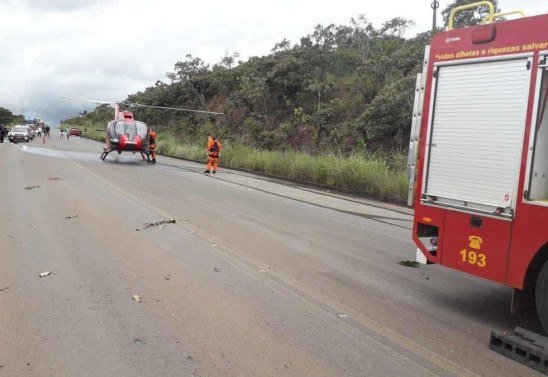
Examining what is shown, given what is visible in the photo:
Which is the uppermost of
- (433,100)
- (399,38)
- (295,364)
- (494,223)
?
(399,38)

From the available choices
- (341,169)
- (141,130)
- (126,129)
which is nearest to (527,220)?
(341,169)

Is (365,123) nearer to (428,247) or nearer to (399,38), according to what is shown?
(399,38)

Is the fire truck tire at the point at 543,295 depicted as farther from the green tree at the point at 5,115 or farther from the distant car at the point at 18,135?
the green tree at the point at 5,115

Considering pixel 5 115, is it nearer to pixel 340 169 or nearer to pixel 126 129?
pixel 126 129

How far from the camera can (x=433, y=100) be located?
5477 millimetres

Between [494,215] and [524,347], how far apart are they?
118 cm

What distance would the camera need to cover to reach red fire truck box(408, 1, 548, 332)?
448cm

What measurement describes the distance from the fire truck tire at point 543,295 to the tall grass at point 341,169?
11.4m

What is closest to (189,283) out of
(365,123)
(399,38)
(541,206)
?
(541,206)

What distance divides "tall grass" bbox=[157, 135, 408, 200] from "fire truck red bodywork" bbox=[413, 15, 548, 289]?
1062cm

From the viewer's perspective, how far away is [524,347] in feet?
13.7

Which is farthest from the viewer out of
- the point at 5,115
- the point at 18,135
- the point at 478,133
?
the point at 5,115

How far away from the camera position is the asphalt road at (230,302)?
13.4ft

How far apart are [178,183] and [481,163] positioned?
1327 centimetres
